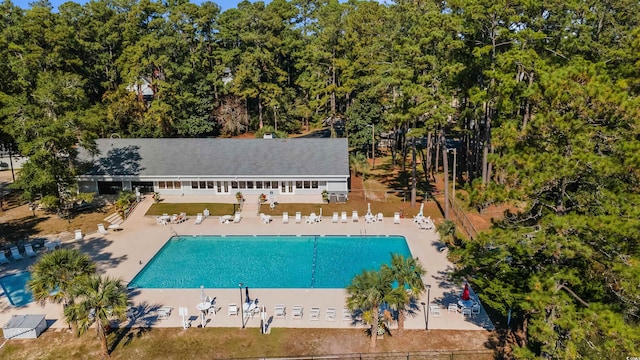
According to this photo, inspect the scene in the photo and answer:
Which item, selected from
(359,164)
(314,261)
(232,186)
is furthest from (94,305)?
(359,164)

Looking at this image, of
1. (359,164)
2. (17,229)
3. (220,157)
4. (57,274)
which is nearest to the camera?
(57,274)

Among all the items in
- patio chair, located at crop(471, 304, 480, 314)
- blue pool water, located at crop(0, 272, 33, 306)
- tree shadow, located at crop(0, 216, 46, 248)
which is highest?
tree shadow, located at crop(0, 216, 46, 248)

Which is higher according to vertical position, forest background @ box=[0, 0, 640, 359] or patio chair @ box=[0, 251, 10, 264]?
forest background @ box=[0, 0, 640, 359]

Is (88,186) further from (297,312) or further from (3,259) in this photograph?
(297,312)

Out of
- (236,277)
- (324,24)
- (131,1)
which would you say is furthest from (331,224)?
(131,1)

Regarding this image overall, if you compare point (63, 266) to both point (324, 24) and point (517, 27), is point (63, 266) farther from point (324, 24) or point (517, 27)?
point (324, 24)

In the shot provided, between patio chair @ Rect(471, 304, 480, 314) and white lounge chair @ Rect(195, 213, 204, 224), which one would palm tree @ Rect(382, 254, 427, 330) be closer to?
patio chair @ Rect(471, 304, 480, 314)

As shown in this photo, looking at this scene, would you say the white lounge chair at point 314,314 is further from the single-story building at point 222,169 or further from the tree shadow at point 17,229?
the tree shadow at point 17,229

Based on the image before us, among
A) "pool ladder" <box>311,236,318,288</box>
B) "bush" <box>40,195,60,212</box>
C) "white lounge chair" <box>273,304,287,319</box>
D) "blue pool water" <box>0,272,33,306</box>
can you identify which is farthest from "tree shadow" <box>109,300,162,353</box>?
"bush" <box>40,195,60,212</box>

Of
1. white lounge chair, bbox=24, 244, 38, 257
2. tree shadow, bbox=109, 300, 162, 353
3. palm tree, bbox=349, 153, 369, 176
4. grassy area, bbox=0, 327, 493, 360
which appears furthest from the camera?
palm tree, bbox=349, 153, 369, 176
